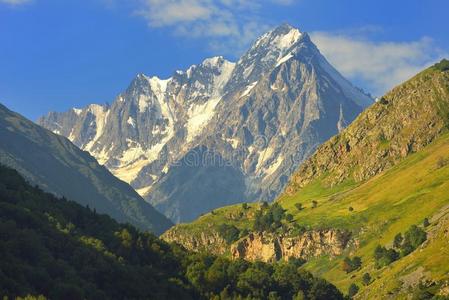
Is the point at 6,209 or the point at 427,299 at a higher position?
the point at 6,209

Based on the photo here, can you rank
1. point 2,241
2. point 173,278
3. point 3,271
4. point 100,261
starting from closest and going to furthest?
point 3,271, point 2,241, point 100,261, point 173,278

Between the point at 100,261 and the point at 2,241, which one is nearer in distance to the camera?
the point at 2,241

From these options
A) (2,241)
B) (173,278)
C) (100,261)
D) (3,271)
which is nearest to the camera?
(3,271)

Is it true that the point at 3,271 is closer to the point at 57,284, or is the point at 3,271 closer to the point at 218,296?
the point at 57,284

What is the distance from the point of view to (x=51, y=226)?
198 meters

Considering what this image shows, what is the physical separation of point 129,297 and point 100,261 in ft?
47.8

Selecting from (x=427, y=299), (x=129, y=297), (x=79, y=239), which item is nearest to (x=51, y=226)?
(x=79, y=239)

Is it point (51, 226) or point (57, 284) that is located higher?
point (51, 226)

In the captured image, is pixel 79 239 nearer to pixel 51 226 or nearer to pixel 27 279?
pixel 51 226

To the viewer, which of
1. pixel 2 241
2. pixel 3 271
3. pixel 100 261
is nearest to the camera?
pixel 3 271

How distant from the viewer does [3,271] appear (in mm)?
154375

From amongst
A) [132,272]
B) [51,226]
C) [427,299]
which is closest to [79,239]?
[51,226]

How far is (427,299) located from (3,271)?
10475cm

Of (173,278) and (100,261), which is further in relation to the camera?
(173,278)
